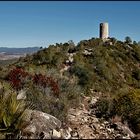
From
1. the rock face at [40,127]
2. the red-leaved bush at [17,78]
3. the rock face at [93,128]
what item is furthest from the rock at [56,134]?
the red-leaved bush at [17,78]

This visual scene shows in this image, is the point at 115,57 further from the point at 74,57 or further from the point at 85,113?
the point at 85,113

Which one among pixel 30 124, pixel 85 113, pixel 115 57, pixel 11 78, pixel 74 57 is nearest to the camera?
pixel 30 124

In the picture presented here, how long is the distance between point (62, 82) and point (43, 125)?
5.82 m

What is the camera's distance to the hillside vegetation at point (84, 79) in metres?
11.6

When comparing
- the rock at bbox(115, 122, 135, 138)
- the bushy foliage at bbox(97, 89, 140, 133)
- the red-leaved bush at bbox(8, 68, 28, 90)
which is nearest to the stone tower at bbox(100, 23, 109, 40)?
the red-leaved bush at bbox(8, 68, 28, 90)

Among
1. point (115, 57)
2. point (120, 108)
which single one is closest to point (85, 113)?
point (120, 108)

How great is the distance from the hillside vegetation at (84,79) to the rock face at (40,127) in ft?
4.22

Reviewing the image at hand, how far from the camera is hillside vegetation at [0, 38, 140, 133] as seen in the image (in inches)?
457

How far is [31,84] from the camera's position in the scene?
1318 centimetres

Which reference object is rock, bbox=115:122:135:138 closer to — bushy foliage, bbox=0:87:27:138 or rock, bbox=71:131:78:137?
rock, bbox=71:131:78:137

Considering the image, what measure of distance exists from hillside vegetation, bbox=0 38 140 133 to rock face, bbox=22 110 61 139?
1285mm

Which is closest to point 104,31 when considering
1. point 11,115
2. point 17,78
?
point 17,78

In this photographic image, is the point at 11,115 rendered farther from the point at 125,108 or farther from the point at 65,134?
the point at 125,108

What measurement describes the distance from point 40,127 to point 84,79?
28.8 feet
